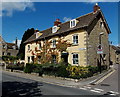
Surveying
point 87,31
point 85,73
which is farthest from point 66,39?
point 85,73

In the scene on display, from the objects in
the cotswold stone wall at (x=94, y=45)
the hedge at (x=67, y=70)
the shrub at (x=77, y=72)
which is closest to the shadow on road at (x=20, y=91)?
the hedge at (x=67, y=70)

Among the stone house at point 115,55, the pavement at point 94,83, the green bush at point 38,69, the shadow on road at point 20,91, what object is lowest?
the pavement at point 94,83

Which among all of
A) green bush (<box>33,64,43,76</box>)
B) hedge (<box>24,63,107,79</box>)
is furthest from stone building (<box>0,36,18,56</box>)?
hedge (<box>24,63,107,79</box>)

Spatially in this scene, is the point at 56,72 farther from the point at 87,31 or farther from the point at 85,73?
the point at 87,31

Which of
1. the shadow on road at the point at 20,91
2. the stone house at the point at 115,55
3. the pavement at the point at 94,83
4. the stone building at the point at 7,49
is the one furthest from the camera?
the stone building at the point at 7,49

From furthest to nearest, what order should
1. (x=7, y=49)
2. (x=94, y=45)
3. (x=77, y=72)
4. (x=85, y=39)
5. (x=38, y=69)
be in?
(x=7, y=49) → (x=94, y=45) → (x=38, y=69) → (x=85, y=39) → (x=77, y=72)

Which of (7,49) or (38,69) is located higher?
(7,49)

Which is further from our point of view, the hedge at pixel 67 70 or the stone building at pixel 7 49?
the stone building at pixel 7 49

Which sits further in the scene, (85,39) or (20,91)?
(85,39)

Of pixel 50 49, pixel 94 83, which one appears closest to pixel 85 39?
pixel 50 49

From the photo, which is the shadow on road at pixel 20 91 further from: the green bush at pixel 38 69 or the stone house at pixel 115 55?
the stone house at pixel 115 55

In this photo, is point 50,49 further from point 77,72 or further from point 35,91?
point 35,91

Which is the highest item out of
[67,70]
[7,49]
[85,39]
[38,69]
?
[7,49]

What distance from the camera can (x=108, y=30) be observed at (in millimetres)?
26188
